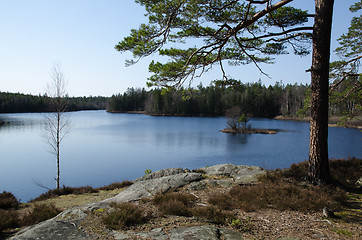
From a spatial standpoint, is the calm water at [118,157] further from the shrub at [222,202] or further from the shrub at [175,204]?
the shrub at [175,204]

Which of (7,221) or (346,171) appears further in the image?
(346,171)

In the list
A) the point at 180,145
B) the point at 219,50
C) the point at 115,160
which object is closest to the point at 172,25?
the point at 219,50

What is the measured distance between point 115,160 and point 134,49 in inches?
758

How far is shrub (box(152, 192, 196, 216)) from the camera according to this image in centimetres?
481

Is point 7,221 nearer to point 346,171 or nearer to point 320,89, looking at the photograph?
point 320,89

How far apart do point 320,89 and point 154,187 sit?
519 centimetres

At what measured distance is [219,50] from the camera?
7.96m

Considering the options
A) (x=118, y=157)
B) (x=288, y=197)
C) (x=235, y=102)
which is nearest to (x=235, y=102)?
(x=235, y=102)

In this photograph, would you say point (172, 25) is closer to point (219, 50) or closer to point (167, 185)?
point (219, 50)

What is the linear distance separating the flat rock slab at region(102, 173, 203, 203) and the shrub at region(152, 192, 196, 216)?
884mm

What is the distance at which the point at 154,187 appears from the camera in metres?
7.07

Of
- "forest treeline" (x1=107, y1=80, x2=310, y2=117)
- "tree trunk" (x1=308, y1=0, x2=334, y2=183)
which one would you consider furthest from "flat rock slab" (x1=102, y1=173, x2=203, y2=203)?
"forest treeline" (x1=107, y1=80, x2=310, y2=117)

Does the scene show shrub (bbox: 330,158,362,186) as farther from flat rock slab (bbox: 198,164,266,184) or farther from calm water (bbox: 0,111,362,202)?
calm water (bbox: 0,111,362,202)

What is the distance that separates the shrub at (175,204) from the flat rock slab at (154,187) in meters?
0.88
